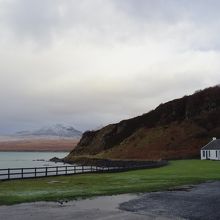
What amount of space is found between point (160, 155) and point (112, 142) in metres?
52.1

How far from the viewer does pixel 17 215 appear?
23094 mm

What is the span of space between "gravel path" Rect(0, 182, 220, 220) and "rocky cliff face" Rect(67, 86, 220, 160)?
292 feet

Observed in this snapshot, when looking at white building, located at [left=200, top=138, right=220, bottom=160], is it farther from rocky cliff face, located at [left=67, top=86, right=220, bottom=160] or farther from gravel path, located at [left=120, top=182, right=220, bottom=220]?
gravel path, located at [left=120, top=182, right=220, bottom=220]

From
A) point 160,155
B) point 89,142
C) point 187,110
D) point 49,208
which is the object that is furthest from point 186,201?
point 89,142

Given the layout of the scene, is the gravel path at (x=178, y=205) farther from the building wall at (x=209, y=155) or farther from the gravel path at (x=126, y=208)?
the building wall at (x=209, y=155)

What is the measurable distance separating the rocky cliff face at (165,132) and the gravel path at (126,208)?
89130 mm

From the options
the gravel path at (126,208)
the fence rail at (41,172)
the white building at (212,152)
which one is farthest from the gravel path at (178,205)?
the white building at (212,152)

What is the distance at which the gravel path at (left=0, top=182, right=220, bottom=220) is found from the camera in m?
22.7

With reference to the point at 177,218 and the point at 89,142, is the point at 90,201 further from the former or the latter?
the point at 89,142

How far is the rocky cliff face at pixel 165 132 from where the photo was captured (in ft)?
454

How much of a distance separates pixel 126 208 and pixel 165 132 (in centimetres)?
13067

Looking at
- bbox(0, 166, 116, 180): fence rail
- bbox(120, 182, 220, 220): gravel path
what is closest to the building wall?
bbox(0, 166, 116, 180): fence rail

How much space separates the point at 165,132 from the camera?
509 feet

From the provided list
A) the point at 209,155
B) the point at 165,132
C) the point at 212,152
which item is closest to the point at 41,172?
the point at 212,152
